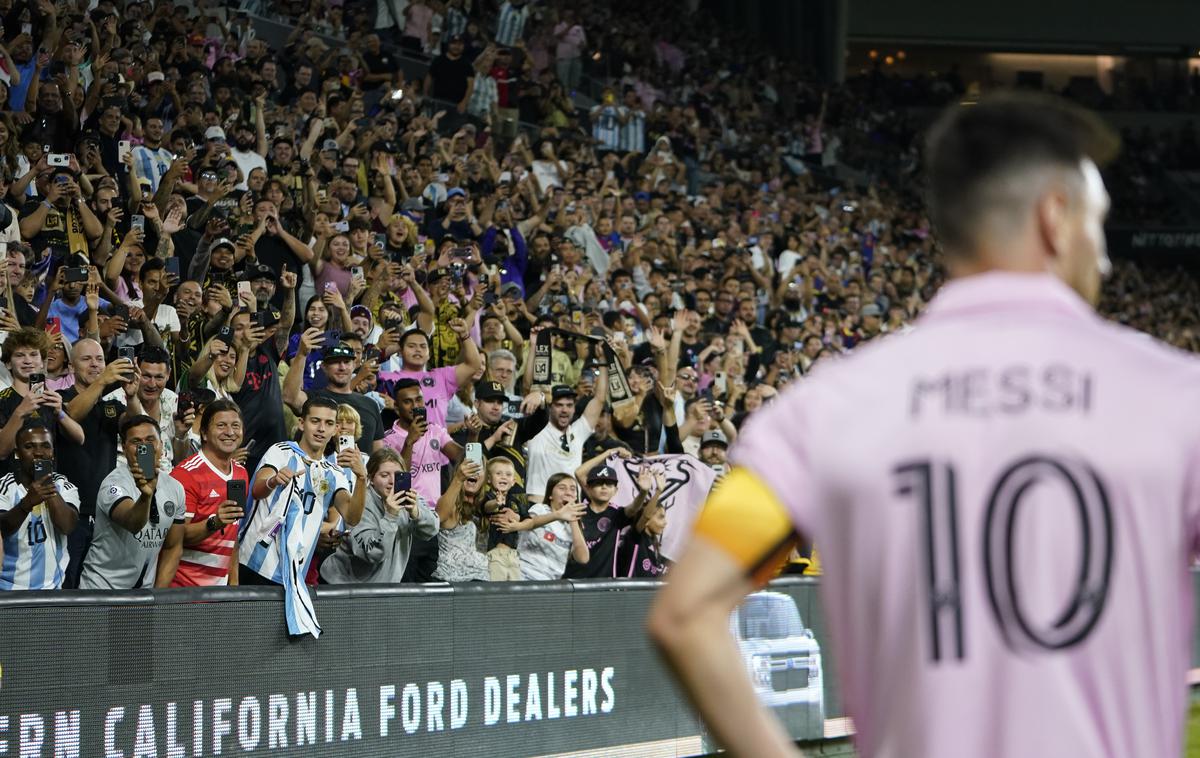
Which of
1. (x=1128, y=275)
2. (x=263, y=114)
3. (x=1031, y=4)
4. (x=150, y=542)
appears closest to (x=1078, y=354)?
(x=150, y=542)

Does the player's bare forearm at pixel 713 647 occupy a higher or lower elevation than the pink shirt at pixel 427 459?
lower

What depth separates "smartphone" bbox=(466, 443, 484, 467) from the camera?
9789 millimetres

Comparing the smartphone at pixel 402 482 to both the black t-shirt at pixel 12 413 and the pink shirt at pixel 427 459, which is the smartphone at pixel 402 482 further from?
the black t-shirt at pixel 12 413

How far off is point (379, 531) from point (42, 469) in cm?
202

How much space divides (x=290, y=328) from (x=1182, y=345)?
65.0ft

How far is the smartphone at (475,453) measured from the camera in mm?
9789

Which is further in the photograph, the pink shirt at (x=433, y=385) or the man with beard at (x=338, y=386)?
the pink shirt at (x=433, y=385)

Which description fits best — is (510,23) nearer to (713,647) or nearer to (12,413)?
(12,413)

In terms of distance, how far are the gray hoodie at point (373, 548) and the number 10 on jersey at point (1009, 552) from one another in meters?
7.17

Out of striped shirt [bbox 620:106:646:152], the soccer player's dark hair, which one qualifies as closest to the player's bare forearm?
the soccer player's dark hair

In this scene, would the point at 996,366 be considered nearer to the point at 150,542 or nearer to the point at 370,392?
the point at 150,542

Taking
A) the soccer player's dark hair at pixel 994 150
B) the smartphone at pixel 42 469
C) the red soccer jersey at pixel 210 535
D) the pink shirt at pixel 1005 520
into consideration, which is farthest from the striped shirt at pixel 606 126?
the pink shirt at pixel 1005 520

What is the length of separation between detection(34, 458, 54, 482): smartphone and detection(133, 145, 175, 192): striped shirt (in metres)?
5.03

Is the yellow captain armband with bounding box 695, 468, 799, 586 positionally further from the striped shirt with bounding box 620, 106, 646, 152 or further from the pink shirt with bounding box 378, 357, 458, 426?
the striped shirt with bounding box 620, 106, 646, 152
